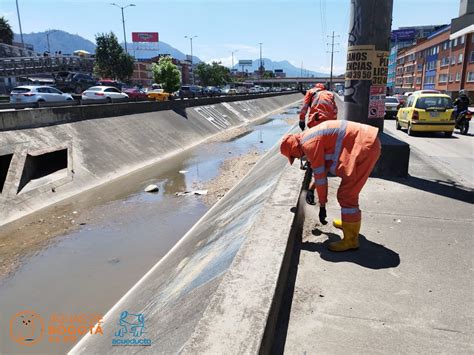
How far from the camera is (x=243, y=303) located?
2488 millimetres

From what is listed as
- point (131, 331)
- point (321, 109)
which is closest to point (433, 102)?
point (321, 109)

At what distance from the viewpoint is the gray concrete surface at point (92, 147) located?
406 inches

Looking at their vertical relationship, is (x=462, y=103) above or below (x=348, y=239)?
above

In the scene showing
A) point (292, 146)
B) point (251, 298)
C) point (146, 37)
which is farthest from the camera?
point (146, 37)

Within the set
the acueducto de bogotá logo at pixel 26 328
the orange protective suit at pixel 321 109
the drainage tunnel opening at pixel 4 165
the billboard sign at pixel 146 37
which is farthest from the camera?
the billboard sign at pixel 146 37

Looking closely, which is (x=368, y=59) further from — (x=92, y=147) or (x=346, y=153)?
(x=92, y=147)

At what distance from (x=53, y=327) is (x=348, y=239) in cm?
426

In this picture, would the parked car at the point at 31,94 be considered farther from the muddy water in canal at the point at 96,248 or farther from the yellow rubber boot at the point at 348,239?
the yellow rubber boot at the point at 348,239

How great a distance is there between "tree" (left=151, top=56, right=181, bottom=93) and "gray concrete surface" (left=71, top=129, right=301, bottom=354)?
1496 inches

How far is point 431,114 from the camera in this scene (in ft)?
49.2

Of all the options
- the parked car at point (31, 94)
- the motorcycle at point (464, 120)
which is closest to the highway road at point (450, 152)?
the motorcycle at point (464, 120)

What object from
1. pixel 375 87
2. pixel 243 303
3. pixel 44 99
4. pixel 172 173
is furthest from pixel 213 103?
pixel 243 303

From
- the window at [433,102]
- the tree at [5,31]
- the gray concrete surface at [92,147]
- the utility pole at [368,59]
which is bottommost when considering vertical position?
the gray concrete surface at [92,147]

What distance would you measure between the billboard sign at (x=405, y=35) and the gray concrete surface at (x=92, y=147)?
4831 inches
